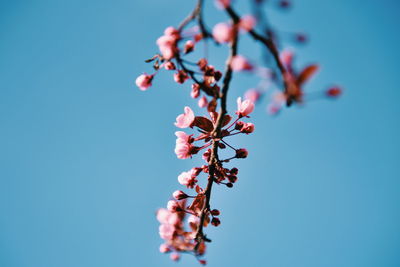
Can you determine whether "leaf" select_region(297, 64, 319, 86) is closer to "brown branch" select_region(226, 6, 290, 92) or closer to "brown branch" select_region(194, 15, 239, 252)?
"brown branch" select_region(226, 6, 290, 92)

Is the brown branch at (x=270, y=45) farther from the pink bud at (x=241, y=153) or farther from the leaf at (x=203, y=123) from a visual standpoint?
the pink bud at (x=241, y=153)

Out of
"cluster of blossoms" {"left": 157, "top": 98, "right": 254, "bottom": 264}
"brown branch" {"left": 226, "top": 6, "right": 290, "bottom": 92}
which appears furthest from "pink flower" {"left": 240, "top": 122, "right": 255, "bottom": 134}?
"brown branch" {"left": 226, "top": 6, "right": 290, "bottom": 92}

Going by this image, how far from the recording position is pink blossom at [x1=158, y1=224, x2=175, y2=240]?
2.11 meters

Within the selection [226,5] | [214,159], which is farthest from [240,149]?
[226,5]

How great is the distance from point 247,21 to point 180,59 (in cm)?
61

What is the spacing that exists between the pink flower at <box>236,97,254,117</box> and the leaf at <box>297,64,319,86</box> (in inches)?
42.3

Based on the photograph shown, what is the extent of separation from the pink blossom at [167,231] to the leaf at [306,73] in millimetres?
1673

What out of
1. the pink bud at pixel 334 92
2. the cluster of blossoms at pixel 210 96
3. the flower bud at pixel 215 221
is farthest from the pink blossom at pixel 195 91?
the flower bud at pixel 215 221

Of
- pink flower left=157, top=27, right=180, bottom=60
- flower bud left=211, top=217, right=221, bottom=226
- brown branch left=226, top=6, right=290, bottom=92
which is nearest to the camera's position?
brown branch left=226, top=6, right=290, bottom=92

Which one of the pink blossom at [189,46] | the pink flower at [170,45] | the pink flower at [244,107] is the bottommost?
the pink flower at [170,45]

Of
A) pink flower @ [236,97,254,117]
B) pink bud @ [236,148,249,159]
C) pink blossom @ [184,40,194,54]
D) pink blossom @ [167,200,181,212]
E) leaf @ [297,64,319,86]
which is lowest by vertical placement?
pink blossom @ [167,200,181,212]

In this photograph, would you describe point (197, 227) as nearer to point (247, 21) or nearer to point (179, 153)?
point (179, 153)

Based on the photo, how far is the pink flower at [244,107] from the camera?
92.5 inches

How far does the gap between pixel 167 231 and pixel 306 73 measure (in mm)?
1808
